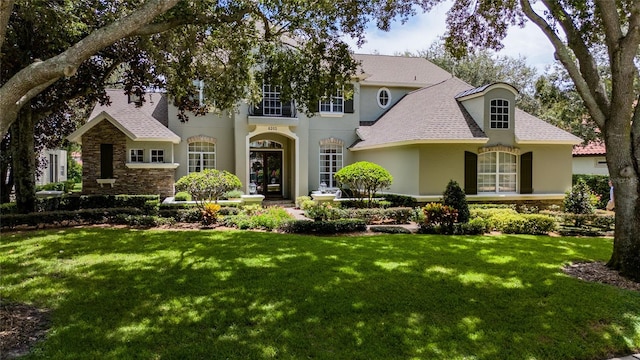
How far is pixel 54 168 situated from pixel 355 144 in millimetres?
24748

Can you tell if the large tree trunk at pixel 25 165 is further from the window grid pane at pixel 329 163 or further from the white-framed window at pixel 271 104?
the window grid pane at pixel 329 163

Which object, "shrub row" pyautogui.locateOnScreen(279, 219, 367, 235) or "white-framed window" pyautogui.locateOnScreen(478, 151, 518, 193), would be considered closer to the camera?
"shrub row" pyautogui.locateOnScreen(279, 219, 367, 235)

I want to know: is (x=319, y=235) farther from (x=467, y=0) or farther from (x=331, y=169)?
(x=331, y=169)

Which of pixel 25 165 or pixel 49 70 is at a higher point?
pixel 49 70

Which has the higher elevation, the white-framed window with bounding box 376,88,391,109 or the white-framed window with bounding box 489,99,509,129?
the white-framed window with bounding box 376,88,391,109

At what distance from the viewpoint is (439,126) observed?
669 inches

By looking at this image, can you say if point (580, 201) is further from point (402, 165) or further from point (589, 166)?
point (589, 166)

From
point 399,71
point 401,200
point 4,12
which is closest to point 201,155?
point 401,200

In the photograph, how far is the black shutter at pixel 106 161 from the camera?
1789cm

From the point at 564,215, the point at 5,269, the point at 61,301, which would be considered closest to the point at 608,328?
the point at 61,301

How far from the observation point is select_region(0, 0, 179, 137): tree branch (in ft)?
15.3

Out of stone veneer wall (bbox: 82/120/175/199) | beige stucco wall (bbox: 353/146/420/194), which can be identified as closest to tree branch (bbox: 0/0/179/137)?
beige stucco wall (bbox: 353/146/420/194)

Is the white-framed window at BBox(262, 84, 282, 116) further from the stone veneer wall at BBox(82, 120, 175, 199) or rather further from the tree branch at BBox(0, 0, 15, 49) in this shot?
the tree branch at BBox(0, 0, 15, 49)

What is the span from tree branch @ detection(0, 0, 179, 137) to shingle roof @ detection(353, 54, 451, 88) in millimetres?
17686
